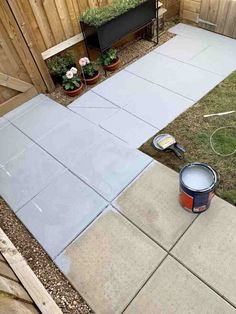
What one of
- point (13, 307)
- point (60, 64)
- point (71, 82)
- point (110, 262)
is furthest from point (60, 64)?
point (13, 307)

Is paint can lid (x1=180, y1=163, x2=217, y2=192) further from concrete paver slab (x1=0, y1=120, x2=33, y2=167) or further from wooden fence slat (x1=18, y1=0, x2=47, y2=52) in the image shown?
wooden fence slat (x1=18, y1=0, x2=47, y2=52)

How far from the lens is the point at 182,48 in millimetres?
4301

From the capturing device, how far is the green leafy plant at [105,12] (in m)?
3.55

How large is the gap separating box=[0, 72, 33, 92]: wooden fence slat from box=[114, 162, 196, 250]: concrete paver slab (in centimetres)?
224

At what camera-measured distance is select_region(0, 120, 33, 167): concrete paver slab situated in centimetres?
318

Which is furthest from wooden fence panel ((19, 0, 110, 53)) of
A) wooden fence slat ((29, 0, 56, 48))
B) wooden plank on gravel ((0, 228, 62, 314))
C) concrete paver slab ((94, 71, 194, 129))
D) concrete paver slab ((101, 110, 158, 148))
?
wooden plank on gravel ((0, 228, 62, 314))

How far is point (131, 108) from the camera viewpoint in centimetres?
347

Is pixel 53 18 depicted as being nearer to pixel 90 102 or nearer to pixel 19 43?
pixel 19 43

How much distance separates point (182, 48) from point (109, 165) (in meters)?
2.66

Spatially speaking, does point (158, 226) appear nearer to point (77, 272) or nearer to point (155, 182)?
point (155, 182)

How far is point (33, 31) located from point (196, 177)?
9.33 ft

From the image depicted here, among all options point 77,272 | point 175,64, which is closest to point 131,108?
point 175,64

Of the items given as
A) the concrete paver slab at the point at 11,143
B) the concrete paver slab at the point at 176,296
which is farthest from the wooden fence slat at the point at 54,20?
the concrete paver slab at the point at 176,296

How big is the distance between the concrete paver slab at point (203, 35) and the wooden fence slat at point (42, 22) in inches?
91.2
